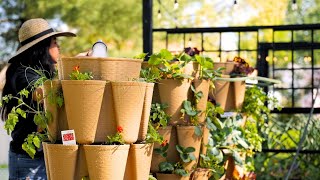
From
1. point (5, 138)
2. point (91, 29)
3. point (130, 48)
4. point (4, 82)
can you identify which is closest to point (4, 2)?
point (91, 29)

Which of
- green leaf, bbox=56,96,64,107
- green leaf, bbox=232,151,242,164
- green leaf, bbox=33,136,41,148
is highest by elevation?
green leaf, bbox=56,96,64,107

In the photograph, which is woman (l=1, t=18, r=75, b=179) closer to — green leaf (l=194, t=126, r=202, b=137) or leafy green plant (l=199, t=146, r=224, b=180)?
green leaf (l=194, t=126, r=202, b=137)

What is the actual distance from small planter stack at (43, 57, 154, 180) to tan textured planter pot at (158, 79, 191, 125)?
0.75 m

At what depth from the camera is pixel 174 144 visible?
420 cm

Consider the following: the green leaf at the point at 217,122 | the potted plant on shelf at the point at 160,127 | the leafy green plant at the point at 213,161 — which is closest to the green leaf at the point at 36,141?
the potted plant on shelf at the point at 160,127

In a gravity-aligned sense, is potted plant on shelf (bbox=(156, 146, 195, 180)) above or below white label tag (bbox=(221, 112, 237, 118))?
below

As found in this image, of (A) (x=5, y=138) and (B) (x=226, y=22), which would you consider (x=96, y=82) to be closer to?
(A) (x=5, y=138)

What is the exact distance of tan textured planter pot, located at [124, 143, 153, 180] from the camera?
10.8ft

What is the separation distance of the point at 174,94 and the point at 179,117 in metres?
0.15

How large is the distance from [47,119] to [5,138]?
18.3 feet

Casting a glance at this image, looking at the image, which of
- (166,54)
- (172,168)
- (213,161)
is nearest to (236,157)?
(213,161)

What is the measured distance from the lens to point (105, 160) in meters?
3.20

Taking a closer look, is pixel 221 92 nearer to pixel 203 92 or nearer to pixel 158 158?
pixel 203 92

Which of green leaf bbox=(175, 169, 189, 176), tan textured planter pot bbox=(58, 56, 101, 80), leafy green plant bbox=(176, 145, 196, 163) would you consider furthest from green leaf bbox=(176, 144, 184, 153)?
tan textured planter pot bbox=(58, 56, 101, 80)
